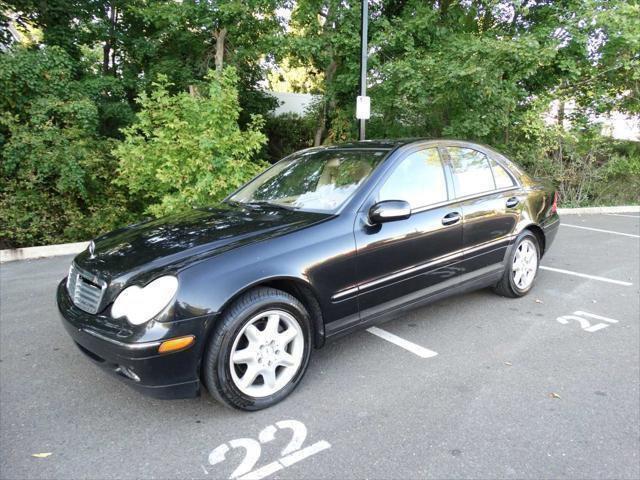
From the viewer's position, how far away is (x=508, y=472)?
2.12 metres

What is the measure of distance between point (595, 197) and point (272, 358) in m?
12.6

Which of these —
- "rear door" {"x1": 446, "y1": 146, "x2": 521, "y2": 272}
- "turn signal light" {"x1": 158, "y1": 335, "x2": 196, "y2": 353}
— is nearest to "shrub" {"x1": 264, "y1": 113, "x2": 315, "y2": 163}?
"rear door" {"x1": 446, "y1": 146, "x2": 521, "y2": 272}

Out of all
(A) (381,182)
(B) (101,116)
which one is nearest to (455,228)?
(A) (381,182)

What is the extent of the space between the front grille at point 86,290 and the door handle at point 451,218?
2373 mm

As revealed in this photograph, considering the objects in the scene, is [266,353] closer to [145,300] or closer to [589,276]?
[145,300]

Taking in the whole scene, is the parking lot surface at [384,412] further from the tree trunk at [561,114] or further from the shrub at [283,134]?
the shrub at [283,134]

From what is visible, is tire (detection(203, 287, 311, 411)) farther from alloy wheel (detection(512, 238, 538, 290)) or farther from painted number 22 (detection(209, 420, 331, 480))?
alloy wheel (detection(512, 238, 538, 290))

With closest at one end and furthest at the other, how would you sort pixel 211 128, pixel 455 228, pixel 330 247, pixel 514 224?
pixel 330 247
pixel 455 228
pixel 514 224
pixel 211 128

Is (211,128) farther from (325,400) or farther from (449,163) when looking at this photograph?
(325,400)

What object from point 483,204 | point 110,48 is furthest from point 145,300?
point 110,48

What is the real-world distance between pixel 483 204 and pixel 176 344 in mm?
2723

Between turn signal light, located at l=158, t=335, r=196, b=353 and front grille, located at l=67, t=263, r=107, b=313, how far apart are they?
515 millimetres

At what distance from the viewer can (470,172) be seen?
388 cm

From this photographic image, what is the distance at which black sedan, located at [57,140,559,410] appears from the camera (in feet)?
7.68
